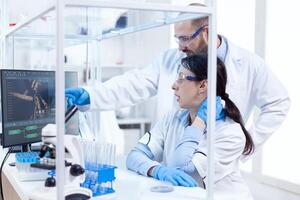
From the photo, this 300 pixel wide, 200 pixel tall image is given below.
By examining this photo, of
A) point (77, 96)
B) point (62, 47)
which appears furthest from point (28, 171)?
point (62, 47)

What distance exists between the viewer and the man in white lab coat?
6.07ft

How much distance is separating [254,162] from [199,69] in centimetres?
125

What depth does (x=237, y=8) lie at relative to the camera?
2748 millimetres

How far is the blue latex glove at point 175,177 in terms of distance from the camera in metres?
1.32

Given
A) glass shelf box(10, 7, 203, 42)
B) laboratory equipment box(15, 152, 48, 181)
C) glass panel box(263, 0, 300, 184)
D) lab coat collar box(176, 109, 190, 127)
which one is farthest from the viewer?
glass panel box(263, 0, 300, 184)

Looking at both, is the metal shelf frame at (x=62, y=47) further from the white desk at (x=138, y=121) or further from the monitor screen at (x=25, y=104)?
the white desk at (x=138, y=121)

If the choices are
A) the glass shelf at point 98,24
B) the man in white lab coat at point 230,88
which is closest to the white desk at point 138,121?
the glass shelf at point 98,24

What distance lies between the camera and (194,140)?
1.50 metres

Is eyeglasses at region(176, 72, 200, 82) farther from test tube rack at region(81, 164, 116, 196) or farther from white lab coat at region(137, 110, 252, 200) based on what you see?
test tube rack at region(81, 164, 116, 196)

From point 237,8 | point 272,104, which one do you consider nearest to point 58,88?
point 272,104

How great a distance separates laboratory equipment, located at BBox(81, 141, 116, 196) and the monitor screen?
0.48m

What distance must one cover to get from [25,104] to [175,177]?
0.69 metres

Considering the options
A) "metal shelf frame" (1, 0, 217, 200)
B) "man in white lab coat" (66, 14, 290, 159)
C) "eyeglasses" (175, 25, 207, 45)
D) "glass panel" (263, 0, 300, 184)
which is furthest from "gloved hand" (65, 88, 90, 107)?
"glass panel" (263, 0, 300, 184)

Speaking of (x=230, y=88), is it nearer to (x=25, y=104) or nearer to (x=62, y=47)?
(x=25, y=104)
